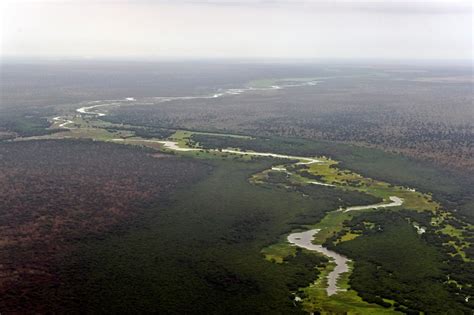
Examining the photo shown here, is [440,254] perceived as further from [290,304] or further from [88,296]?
[88,296]

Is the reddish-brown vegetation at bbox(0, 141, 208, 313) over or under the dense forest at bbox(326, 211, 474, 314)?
over

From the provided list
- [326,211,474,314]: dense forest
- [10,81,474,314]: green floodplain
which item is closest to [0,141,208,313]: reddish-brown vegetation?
[10,81,474,314]: green floodplain

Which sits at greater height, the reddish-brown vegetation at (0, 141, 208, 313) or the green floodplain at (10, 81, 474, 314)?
the reddish-brown vegetation at (0, 141, 208, 313)

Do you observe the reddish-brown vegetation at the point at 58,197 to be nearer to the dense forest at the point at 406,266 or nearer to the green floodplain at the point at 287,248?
the green floodplain at the point at 287,248

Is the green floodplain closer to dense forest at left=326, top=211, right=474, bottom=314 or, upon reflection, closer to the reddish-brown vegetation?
dense forest at left=326, top=211, right=474, bottom=314

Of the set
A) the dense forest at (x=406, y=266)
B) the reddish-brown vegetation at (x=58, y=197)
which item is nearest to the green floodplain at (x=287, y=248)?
the dense forest at (x=406, y=266)

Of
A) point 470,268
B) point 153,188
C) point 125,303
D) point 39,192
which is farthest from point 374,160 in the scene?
point 125,303

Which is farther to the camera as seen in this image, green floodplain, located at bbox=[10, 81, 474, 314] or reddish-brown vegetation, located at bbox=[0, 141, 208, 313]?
reddish-brown vegetation, located at bbox=[0, 141, 208, 313]

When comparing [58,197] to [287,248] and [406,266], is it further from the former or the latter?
[406,266]
